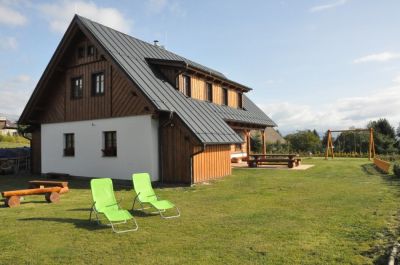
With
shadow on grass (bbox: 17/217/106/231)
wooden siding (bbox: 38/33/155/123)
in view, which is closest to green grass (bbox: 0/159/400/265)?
shadow on grass (bbox: 17/217/106/231)

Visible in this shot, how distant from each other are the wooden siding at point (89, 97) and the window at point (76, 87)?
169mm

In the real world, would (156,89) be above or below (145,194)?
above

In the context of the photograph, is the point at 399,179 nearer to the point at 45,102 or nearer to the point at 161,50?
the point at 161,50

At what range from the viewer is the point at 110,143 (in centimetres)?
1645

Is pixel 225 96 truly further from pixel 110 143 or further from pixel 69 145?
pixel 69 145

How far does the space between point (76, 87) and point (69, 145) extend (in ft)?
9.87

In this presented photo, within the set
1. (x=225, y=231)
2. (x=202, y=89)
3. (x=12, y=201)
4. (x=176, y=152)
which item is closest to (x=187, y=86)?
(x=202, y=89)

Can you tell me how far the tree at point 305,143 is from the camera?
40344 mm

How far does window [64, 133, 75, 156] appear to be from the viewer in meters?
18.2

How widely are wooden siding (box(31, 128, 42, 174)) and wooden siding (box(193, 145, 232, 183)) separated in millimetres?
10757

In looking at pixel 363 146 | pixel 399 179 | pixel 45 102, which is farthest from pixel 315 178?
pixel 363 146

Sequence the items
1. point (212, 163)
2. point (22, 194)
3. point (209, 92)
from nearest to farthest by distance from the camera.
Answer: point (22, 194) < point (212, 163) < point (209, 92)

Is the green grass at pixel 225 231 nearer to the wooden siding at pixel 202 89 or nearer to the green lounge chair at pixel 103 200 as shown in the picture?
the green lounge chair at pixel 103 200

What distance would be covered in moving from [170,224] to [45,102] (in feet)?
47.0
